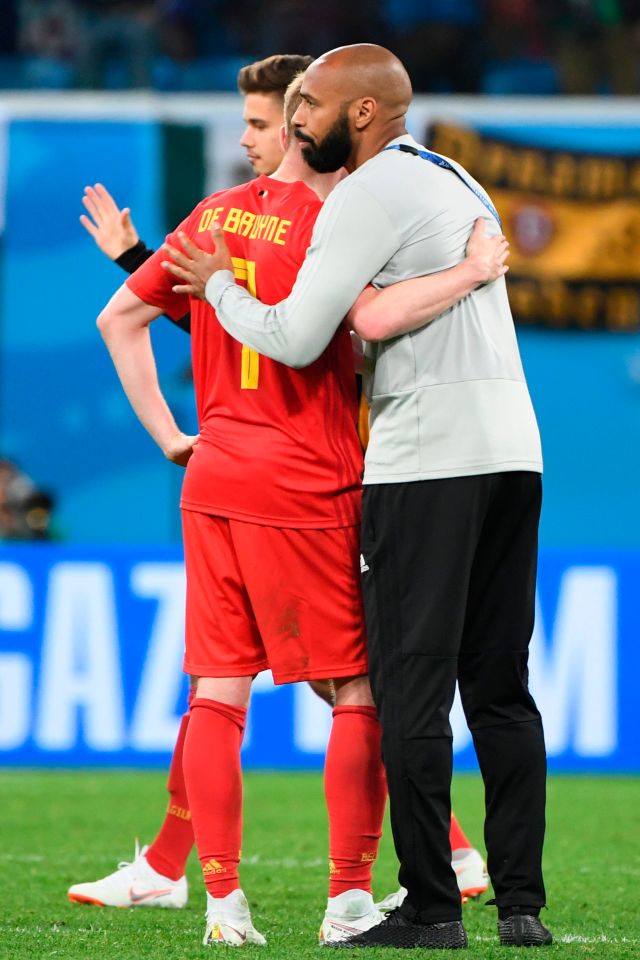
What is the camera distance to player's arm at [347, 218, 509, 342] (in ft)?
10.3

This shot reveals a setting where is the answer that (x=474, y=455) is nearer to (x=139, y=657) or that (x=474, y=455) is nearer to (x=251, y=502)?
(x=251, y=502)

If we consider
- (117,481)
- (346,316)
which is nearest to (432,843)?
(346,316)

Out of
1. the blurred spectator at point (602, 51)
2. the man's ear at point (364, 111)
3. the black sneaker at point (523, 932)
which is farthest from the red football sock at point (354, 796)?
the blurred spectator at point (602, 51)

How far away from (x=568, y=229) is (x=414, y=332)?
900cm

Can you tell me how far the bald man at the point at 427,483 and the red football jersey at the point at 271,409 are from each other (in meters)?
0.15

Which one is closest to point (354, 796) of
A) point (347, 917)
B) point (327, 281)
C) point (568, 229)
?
point (347, 917)

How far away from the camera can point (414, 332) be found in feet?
10.5

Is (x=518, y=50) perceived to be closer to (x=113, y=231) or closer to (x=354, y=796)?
(x=113, y=231)

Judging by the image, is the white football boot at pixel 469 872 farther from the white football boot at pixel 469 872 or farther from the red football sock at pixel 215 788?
the red football sock at pixel 215 788

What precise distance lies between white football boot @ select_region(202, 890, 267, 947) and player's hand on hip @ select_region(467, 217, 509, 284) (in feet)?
4.60

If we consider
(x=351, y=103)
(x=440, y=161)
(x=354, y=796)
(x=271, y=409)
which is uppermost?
(x=351, y=103)

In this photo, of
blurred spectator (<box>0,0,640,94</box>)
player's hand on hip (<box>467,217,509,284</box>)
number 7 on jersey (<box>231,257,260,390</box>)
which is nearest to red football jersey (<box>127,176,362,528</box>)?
number 7 on jersey (<box>231,257,260,390</box>)

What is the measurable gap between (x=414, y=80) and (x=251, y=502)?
9114 mm

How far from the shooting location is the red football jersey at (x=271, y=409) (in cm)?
337
